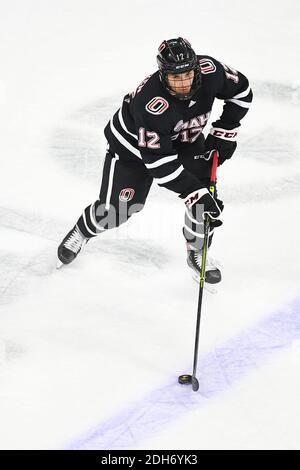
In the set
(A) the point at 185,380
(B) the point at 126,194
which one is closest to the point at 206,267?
(B) the point at 126,194

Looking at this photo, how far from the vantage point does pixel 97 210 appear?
12.6 feet

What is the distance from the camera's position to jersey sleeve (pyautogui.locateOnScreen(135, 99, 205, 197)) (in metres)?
3.25

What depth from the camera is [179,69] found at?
123 inches

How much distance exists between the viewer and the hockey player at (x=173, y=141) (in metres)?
3.24

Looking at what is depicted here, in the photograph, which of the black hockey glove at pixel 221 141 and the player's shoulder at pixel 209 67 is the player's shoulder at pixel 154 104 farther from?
the black hockey glove at pixel 221 141

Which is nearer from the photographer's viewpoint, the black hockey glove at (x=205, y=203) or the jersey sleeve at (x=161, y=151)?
the jersey sleeve at (x=161, y=151)

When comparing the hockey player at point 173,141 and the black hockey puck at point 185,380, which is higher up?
the hockey player at point 173,141

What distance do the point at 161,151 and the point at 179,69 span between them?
35cm

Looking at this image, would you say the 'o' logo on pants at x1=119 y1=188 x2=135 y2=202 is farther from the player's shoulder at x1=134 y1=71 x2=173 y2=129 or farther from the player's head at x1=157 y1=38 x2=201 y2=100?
the player's head at x1=157 y1=38 x2=201 y2=100

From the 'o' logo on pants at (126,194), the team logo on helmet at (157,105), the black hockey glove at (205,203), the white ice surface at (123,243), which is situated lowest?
the white ice surface at (123,243)

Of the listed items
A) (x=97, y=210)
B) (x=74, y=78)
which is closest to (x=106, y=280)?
(x=97, y=210)

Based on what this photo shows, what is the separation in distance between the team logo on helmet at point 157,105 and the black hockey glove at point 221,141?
49 cm

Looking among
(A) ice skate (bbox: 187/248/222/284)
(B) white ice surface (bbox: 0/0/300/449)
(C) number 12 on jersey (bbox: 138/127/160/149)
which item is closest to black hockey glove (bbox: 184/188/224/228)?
(C) number 12 on jersey (bbox: 138/127/160/149)

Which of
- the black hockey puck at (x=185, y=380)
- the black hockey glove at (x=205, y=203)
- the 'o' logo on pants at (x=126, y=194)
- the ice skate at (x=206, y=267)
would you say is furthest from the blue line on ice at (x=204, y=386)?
the 'o' logo on pants at (x=126, y=194)
